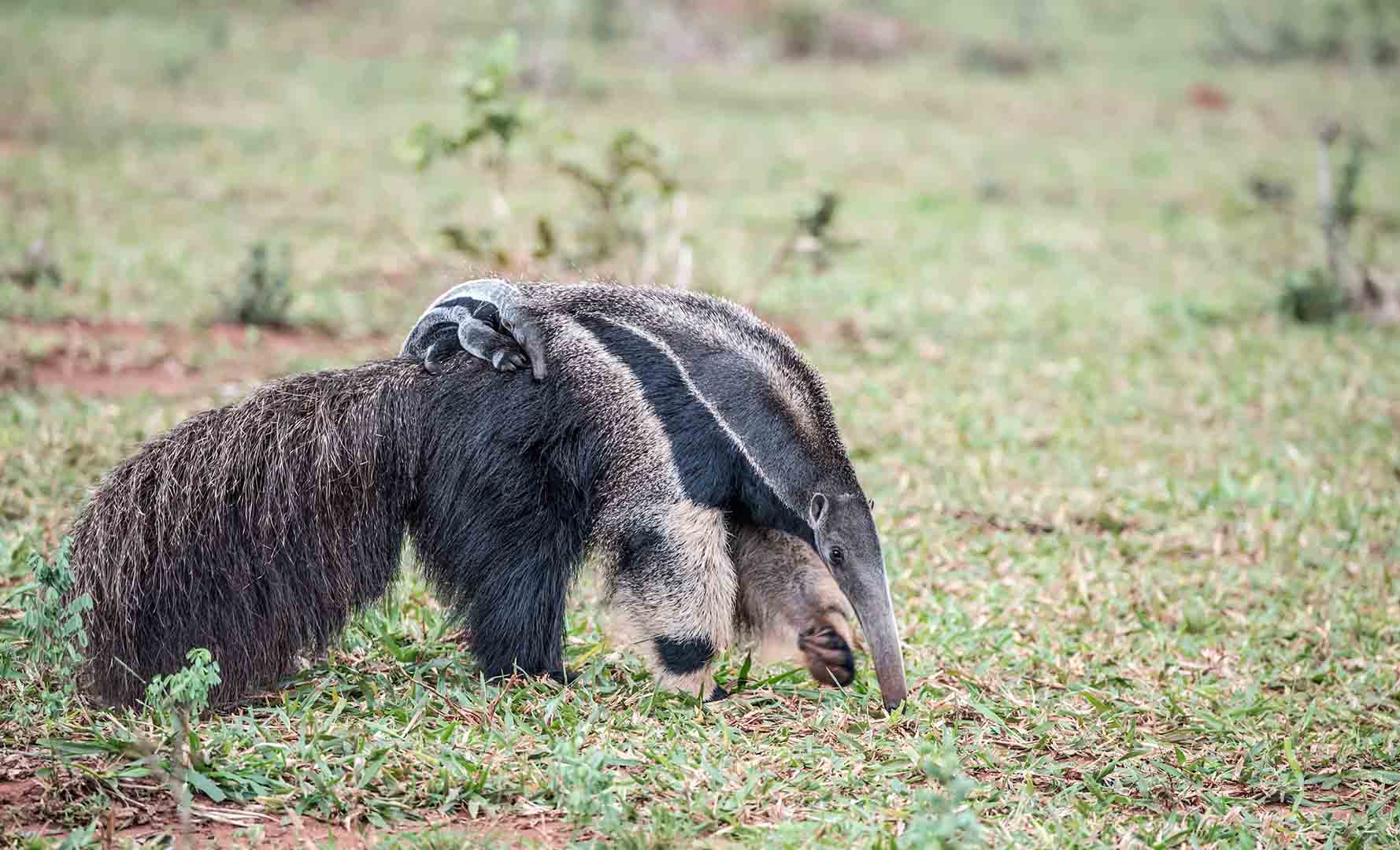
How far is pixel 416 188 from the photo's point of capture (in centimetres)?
1176

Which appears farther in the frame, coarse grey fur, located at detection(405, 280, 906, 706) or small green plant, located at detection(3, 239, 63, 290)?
small green plant, located at detection(3, 239, 63, 290)

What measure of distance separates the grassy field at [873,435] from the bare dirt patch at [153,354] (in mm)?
37

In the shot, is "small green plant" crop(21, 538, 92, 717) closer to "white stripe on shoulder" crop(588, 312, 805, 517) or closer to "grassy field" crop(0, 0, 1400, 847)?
"grassy field" crop(0, 0, 1400, 847)

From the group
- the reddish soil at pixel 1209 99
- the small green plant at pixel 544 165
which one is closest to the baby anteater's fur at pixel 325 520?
the small green plant at pixel 544 165

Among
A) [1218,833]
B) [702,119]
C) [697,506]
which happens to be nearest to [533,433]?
[697,506]

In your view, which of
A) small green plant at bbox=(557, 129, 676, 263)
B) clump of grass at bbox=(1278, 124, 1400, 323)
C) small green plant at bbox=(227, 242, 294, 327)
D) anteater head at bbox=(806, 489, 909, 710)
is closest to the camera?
anteater head at bbox=(806, 489, 909, 710)

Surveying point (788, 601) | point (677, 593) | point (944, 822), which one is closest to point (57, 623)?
point (677, 593)

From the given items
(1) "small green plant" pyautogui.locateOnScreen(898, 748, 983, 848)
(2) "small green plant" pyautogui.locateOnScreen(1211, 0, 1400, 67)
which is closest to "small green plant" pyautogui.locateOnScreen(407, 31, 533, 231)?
(1) "small green plant" pyautogui.locateOnScreen(898, 748, 983, 848)

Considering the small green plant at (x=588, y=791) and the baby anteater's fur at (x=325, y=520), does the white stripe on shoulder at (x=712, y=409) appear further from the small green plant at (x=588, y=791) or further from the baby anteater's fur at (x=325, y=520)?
the small green plant at (x=588, y=791)

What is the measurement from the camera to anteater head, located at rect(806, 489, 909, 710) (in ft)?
11.9

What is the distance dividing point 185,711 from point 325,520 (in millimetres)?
578

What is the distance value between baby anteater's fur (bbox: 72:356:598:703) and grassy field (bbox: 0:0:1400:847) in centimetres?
18

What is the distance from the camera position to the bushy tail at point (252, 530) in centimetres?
332

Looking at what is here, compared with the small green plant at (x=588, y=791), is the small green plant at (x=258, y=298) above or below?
above
